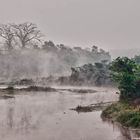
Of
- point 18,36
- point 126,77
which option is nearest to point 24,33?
point 18,36

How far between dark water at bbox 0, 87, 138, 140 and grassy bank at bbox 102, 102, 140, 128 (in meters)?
0.77

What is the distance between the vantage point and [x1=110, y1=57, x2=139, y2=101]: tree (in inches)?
1342

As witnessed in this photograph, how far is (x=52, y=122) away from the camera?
100 ft

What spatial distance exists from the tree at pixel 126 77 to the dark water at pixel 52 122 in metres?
3.07

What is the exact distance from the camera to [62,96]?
49156mm

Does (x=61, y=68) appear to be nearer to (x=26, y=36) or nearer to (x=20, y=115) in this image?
(x=26, y=36)

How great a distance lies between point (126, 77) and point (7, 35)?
236ft

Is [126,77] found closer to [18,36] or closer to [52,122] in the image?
[52,122]

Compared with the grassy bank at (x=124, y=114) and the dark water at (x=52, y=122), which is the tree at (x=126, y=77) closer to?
the grassy bank at (x=124, y=114)

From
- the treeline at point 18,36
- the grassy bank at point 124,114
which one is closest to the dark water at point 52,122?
the grassy bank at point 124,114

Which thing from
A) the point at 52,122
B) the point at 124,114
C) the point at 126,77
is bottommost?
the point at 52,122

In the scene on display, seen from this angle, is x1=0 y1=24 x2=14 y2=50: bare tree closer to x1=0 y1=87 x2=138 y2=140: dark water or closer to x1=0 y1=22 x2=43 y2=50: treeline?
x1=0 y1=22 x2=43 y2=50: treeline

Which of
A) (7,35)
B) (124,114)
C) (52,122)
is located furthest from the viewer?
(7,35)

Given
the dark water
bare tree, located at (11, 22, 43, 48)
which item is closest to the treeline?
bare tree, located at (11, 22, 43, 48)
